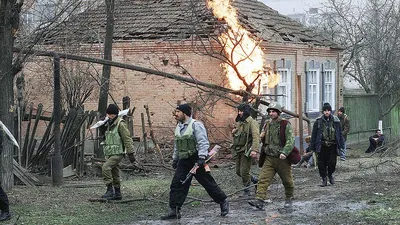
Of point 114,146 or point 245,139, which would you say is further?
point 245,139

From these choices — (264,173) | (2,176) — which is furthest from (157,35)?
(264,173)

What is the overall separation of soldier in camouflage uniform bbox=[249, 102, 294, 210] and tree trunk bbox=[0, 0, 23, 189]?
15.4ft

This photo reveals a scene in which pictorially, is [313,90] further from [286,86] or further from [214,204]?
[214,204]

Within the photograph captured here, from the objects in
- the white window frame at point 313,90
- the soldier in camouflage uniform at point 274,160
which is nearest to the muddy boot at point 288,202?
the soldier in camouflage uniform at point 274,160

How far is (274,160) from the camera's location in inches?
466

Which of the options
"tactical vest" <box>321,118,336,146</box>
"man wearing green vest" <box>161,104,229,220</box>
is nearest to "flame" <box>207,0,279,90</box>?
"tactical vest" <box>321,118,336,146</box>

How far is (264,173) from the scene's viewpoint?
11.8m

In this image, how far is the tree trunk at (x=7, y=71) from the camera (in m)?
13.2

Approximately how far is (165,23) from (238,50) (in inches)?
201

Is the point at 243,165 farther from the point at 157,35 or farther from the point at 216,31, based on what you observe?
the point at 157,35

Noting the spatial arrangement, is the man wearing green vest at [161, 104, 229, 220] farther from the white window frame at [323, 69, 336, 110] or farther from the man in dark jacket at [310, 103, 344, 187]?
the white window frame at [323, 69, 336, 110]

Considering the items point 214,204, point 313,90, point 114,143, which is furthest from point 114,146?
point 313,90

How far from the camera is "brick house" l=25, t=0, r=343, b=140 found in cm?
2228

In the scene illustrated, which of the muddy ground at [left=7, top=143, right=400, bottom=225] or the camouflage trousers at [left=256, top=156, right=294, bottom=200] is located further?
the camouflage trousers at [left=256, top=156, right=294, bottom=200]
